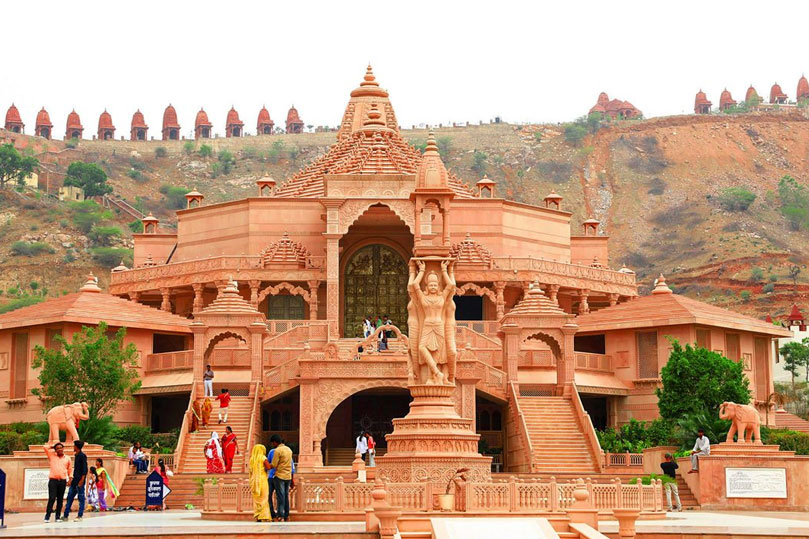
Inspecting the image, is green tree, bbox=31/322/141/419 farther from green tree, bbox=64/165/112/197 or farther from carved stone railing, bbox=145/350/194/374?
green tree, bbox=64/165/112/197

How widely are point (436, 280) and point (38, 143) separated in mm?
127371

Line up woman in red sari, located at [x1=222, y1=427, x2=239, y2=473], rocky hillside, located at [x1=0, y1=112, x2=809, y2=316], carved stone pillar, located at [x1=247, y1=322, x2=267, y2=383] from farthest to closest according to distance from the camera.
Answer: rocky hillside, located at [x1=0, y1=112, x2=809, y2=316]
carved stone pillar, located at [x1=247, y1=322, x2=267, y2=383]
woman in red sari, located at [x1=222, y1=427, x2=239, y2=473]

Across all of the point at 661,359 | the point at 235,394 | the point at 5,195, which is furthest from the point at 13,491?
the point at 5,195

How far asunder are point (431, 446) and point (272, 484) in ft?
11.2

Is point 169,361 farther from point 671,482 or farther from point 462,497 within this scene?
point 462,497

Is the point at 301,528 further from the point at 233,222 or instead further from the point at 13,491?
the point at 233,222

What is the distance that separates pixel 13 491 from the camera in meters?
32.6

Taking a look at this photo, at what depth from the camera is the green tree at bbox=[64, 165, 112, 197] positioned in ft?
423

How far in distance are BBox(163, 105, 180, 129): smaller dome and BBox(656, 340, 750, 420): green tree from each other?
4895 inches

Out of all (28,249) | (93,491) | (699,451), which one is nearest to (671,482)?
(699,451)

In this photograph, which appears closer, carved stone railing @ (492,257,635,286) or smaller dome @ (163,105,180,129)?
carved stone railing @ (492,257,635,286)

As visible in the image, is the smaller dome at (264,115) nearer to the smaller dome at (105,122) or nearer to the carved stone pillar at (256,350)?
the smaller dome at (105,122)

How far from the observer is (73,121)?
516 ft

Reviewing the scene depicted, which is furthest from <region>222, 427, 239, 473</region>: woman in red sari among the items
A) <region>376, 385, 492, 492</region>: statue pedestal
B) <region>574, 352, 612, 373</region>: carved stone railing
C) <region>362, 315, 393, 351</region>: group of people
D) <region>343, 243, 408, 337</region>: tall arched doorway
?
<region>343, 243, 408, 337</region>: tall arched doorway
